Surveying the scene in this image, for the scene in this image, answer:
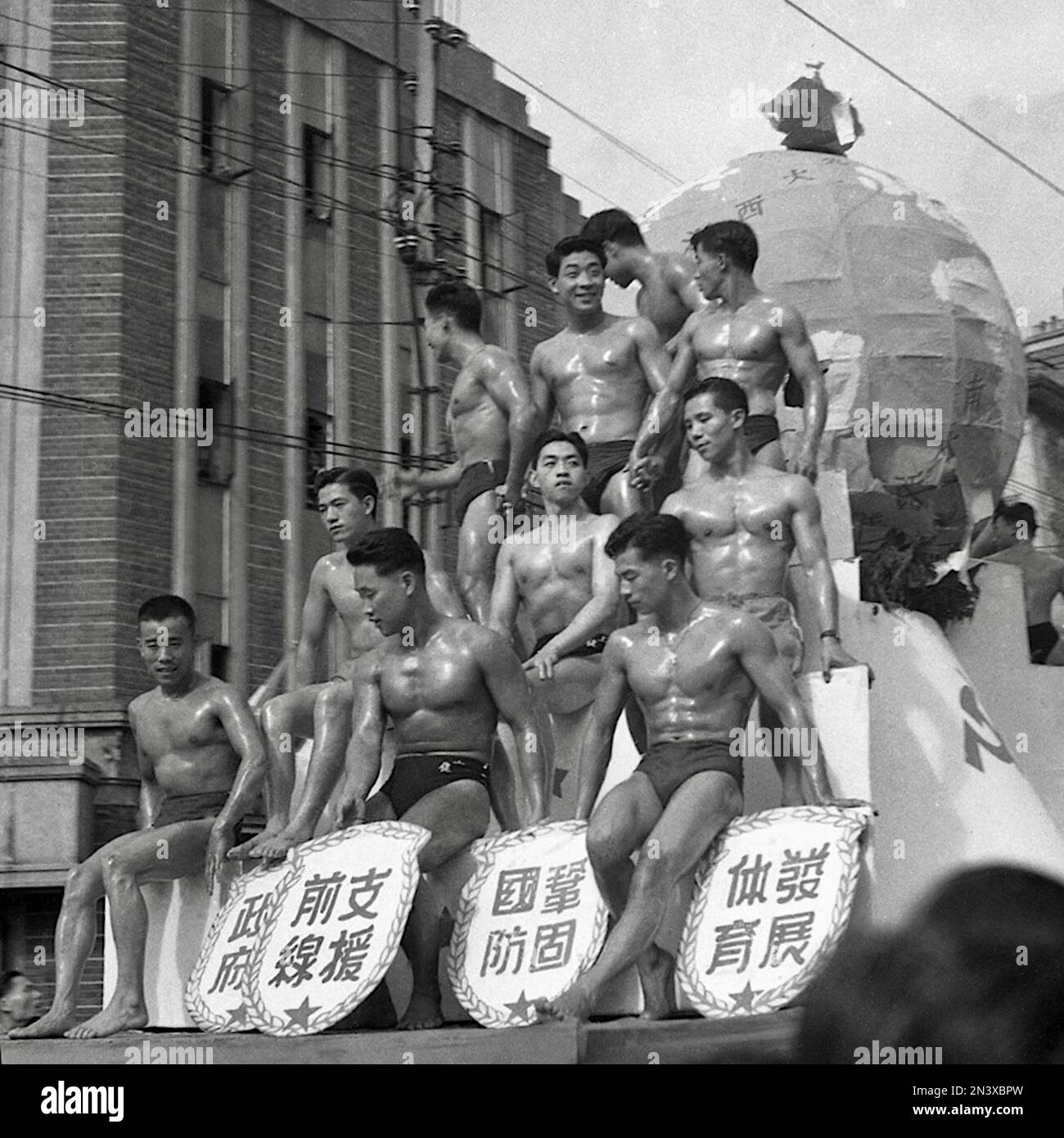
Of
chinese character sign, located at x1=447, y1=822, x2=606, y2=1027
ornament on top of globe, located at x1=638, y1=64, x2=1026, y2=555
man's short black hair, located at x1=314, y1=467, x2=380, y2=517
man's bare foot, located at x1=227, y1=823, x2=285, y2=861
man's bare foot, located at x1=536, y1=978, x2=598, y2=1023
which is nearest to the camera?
man's bare foot, located at x1=536, y1=978, x2=598, y2=1023

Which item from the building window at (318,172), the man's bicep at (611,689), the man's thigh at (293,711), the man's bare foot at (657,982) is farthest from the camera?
the building window at (318,172)

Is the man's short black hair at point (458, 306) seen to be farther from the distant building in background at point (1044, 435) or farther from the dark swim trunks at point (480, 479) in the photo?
the distant building in background at point (1044, 435)

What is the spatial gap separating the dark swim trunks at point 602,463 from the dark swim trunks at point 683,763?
1.93 m

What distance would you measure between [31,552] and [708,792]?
32.7 ft

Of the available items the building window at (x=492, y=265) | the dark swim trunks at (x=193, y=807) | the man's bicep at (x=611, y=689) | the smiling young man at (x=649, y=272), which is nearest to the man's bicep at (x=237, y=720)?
the dark swim trunks at (x=193, y=807)

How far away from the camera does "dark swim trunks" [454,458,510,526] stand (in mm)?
8766

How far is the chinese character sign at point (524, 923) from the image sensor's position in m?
6.56

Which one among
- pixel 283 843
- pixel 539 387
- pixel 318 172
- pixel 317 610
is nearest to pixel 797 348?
pixel 539 387

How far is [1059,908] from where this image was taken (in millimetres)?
2709

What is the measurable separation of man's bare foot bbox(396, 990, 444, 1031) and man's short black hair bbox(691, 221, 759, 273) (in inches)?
124

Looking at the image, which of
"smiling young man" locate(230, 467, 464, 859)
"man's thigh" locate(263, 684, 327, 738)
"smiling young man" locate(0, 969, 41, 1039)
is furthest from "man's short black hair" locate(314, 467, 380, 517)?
"smiling young man" locate(0, 969, 41, 1039)

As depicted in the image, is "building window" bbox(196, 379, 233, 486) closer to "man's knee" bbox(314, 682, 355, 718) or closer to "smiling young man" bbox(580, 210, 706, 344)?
"smiling young man" bbox(580, 210, 706, 344)
